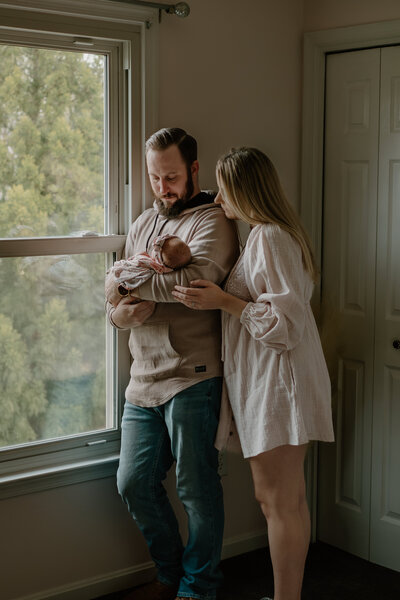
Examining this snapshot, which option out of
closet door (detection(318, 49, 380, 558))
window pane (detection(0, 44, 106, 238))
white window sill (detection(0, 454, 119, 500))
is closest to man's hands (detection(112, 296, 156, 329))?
window pane (detection(0, 44, 106, 238))

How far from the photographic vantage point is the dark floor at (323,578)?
291 cm

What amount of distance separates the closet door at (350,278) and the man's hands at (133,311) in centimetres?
94

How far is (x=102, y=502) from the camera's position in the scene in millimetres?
2865

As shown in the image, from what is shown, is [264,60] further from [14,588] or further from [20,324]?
[14,588]

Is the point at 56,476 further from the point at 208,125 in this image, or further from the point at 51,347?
the point at 208,125

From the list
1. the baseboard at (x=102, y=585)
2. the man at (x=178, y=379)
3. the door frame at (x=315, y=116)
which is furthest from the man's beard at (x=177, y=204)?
the baseboard at (x=102, y=585)

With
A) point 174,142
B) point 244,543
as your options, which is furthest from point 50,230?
point 244,543

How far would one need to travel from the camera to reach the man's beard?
2.59 metres

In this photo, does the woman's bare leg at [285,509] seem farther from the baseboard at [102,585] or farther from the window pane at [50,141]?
the window pane at [50,141]

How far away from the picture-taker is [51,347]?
273 centimetres

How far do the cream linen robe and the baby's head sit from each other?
223 mm

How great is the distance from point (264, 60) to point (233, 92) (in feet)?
0.70

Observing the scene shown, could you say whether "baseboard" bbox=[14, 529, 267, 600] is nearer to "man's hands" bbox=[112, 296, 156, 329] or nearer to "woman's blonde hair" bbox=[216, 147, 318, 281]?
"man's hands" bbox=[112, 296, 156, 329]

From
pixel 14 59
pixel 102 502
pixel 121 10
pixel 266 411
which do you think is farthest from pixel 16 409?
pixel 121 10
